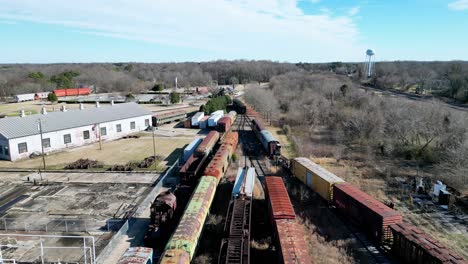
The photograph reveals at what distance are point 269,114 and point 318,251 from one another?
45.6 metres

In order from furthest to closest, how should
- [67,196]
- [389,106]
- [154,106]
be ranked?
[154,106] → [389,106] → [67,196]

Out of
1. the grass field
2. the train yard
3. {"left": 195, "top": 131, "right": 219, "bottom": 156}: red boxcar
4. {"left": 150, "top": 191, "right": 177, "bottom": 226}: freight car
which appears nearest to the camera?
the train yard

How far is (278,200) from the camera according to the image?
68.4 feet

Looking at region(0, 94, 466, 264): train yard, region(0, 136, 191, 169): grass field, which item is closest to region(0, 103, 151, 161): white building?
region(0, 136, 191, 169): grass field

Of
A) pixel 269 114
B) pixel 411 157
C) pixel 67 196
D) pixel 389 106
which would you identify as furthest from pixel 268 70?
pixel 67 196

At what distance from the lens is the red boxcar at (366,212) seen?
19.3 m

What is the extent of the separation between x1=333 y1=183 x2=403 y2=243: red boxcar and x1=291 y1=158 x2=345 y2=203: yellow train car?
76cm

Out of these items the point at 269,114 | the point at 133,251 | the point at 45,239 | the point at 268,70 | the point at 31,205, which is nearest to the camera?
the point at 133,251

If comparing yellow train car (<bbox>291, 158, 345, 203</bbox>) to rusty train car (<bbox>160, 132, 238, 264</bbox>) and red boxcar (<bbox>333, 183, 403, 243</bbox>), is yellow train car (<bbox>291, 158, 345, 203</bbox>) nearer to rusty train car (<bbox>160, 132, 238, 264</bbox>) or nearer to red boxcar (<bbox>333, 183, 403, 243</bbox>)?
red boxcar (<bbox>333, 183, 403, 243</bbox>)

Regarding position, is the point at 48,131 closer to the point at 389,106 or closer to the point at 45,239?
the point at 45,239

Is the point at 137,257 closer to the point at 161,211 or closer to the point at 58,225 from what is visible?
the point at 161,211

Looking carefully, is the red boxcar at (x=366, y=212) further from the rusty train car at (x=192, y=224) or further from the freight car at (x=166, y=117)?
the freight car at (x=166, y=117)

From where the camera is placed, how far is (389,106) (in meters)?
46.7

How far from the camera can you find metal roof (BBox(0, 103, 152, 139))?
3750 cm
